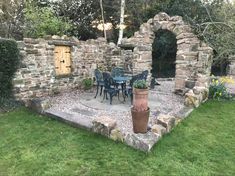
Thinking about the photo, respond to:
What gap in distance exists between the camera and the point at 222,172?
13.0ft

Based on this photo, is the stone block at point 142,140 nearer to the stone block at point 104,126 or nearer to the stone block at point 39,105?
the stone block at point 104,126

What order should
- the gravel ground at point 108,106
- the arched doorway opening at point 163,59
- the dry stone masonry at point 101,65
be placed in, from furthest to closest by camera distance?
1. the arched doorway opening at point 163,59
2. the gravel ground at point 108,106
3. the dry stone masonry at point 101,65

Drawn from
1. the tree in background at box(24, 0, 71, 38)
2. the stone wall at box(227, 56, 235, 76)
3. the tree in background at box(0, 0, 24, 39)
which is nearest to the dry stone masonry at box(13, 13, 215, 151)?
the tree in background at box(24, 0, 71, 38)

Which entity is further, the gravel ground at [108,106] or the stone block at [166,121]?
the gravel ground at [108,106]

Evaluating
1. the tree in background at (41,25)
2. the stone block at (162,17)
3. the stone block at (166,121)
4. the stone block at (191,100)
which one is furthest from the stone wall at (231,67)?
the stone block at (166,121)

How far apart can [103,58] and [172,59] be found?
22.5ft

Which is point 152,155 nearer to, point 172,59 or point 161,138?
point 161,138

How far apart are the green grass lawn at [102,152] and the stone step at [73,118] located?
6.0 inches

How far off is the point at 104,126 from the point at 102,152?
64cm

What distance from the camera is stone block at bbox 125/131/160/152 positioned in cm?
448

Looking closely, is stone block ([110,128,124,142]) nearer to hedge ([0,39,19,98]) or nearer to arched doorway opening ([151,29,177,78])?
hedge ([0,39,19,98])

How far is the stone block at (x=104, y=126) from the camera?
4.94 metres

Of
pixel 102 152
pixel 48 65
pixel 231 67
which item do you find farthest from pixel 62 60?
pixel 231 67

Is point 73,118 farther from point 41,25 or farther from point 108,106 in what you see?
point 41,25
